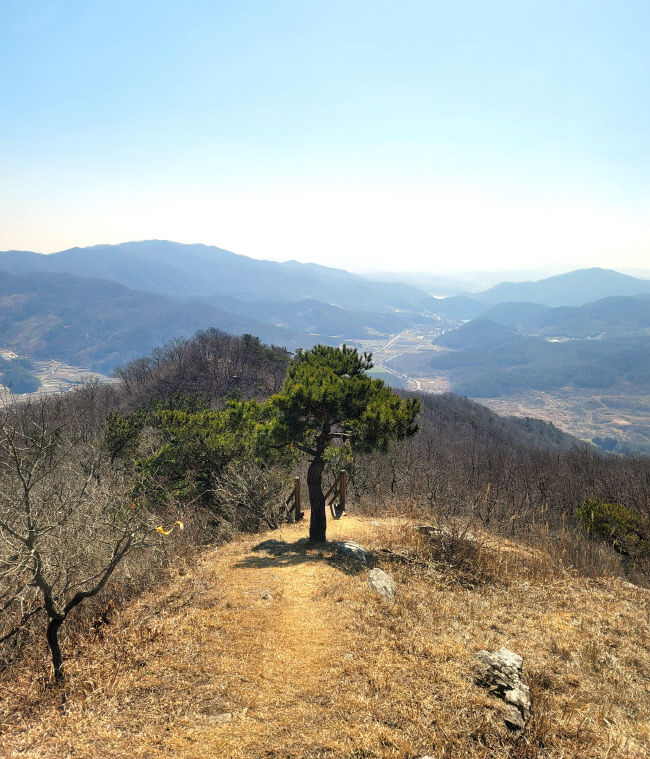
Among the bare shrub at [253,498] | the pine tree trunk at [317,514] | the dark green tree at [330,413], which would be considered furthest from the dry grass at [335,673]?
the bare shrub at [253,498]

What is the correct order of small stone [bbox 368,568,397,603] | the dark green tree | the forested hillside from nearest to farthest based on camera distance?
the forested hillside < small stone [bbox 368,568,397,603] < the dark green tree

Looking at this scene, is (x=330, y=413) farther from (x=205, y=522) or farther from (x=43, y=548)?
(x=43, y=548)

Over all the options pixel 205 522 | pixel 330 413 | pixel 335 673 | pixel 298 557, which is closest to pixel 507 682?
pixel 335 673

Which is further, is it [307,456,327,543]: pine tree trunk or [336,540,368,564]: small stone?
[307,456,327,543]: pine tree trunk

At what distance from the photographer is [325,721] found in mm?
5035

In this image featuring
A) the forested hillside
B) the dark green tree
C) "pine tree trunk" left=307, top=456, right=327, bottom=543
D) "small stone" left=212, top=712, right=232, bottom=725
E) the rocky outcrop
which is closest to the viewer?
"small stone" left=212, top=712, right=232, bottom=725

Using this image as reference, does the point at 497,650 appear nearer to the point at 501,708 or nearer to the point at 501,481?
the point at 501,708

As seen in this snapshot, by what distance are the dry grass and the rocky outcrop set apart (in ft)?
0.58

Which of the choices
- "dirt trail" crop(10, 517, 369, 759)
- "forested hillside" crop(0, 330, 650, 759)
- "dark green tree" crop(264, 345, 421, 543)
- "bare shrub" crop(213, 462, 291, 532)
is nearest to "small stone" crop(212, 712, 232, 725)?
"dirt trail" crop(10, 517, 369, 759)

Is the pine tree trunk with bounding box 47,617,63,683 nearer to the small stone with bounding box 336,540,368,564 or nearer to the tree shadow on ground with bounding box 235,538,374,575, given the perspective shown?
the tree shadow on ground with bounding box 235,538,374,575

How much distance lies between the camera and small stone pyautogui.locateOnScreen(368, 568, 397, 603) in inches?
327

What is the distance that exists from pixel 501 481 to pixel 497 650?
3084 cm

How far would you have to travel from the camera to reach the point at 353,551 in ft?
34.1

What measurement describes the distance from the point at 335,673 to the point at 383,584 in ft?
9.40
